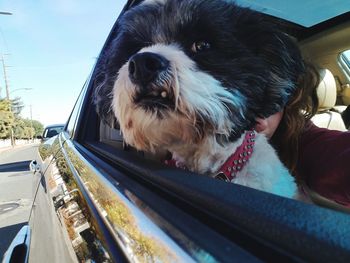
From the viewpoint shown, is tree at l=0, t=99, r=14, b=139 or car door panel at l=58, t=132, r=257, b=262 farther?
tree at l=0, t=99, r=14, b=139

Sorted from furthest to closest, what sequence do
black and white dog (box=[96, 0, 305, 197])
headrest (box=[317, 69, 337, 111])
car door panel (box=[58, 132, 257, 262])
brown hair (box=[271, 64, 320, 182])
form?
headrest (box=[317, 69, 337, 111]), brown hair (box=[271, 64, 320, 182]), black and white dog (box=[96, 0, 305, 197]), car door panel (box=[58, 132, 257, 262])

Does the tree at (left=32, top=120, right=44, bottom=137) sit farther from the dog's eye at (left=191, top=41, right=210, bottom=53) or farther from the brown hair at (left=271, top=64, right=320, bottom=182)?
the dog's eye at (left=191, top=41, right=210, bottom=53)

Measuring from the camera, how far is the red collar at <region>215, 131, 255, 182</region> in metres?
1.93

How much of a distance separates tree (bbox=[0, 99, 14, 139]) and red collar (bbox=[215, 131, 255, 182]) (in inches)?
1963

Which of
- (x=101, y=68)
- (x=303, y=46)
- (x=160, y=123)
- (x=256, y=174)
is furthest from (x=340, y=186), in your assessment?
(x=303, y=46)

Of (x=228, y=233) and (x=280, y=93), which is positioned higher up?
(x=280, y=93)

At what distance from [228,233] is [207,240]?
0.05m

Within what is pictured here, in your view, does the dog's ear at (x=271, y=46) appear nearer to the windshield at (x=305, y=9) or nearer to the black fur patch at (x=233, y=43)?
the black fur patch at (x=233, y=43)

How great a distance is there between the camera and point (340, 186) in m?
1.68

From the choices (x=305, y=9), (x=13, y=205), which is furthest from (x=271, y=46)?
(x=13, y=205)

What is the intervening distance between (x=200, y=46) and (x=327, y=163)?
72 centimetres

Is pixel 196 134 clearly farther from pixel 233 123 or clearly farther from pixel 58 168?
pixel 58 168

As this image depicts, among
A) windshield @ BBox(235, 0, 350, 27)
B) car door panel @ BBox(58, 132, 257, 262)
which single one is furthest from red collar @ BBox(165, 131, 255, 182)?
windshield @ BBox(235, 0, 350, 27)

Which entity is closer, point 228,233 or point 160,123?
point 228,233
